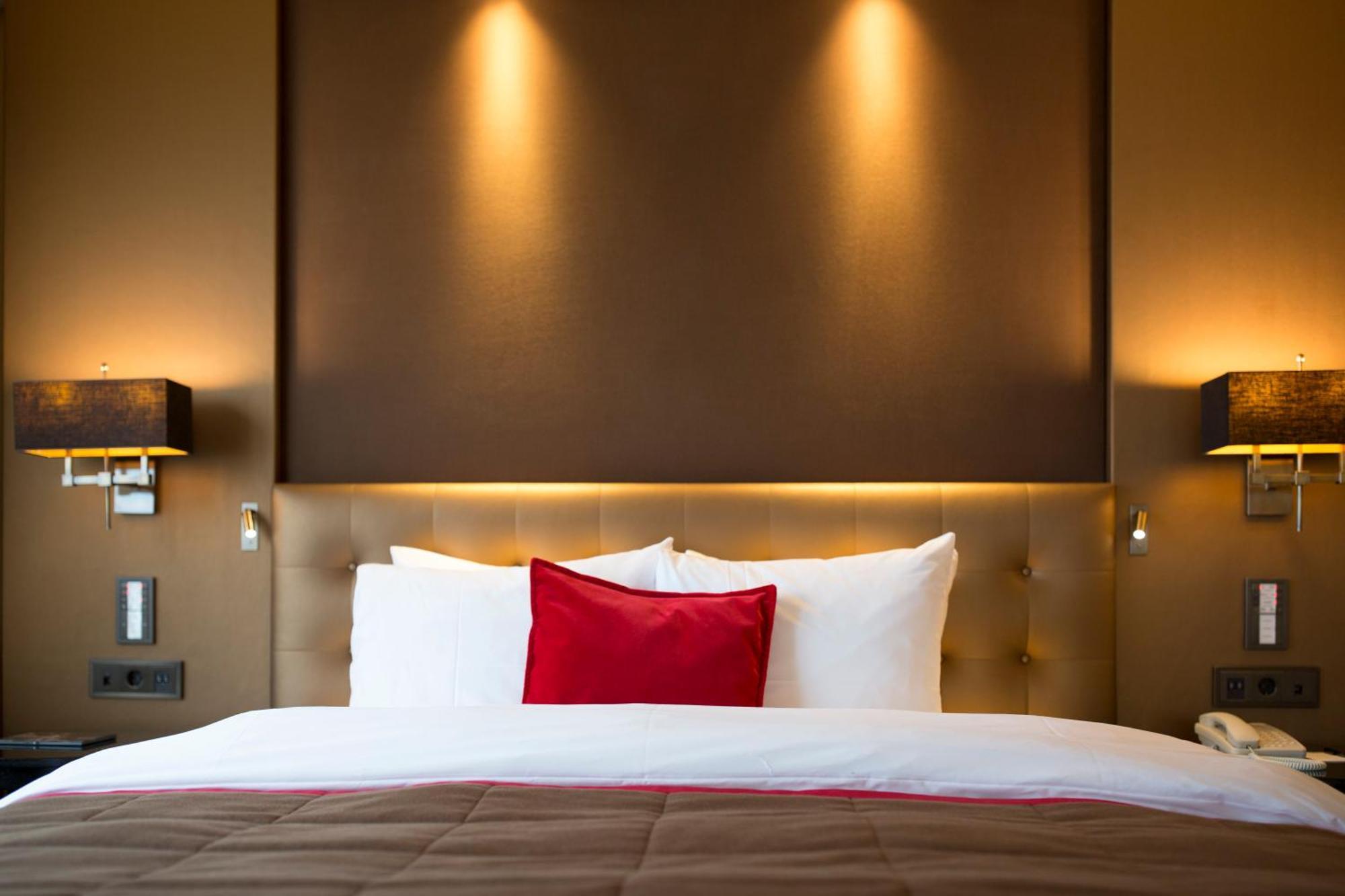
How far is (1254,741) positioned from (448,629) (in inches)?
72.6

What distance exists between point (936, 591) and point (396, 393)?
153 cm

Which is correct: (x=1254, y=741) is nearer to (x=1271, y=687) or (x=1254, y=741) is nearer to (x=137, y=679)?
(x=1271, y=687)

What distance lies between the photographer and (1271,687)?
2.76 m

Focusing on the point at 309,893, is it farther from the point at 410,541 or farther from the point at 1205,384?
the point at 1205,384

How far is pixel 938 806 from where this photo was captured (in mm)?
1630

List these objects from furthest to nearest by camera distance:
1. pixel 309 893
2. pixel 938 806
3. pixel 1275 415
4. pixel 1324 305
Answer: pixel 1324 305 → pixel 1275 415 → pixel 938 806 → pixel 309 893

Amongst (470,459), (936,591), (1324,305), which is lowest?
(936,591)

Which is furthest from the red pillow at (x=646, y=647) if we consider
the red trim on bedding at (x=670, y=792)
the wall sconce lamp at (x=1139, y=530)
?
the wall sconce lamp at (x=1139, y=530)

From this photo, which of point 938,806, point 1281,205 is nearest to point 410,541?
point 938,806

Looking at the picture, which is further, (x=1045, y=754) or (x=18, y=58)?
(x=18, y=58)

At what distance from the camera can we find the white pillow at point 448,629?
2.53 m

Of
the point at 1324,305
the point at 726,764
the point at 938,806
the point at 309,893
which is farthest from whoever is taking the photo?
the point at 1324,305

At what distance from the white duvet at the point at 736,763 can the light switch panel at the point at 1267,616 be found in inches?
37.1

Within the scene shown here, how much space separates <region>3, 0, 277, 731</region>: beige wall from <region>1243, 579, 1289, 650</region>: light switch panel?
254 cm
